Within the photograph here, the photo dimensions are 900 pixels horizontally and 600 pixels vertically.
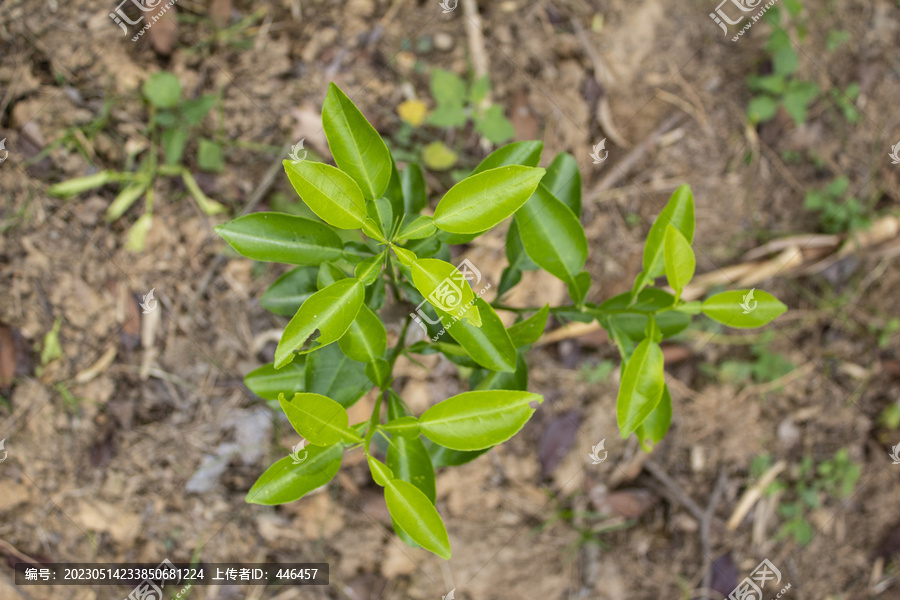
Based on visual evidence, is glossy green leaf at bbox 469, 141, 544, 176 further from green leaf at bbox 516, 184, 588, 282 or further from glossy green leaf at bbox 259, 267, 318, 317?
glossy green leaf at bbox 259, 267, 318, 317

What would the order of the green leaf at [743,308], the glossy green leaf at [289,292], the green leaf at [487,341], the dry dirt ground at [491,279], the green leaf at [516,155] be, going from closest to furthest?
the green leaf at [487,341]
the green leaf at [743,308]
the green leaf at [516,155]
the glossy green leaf at [289,292]
the dry dirt ground at [491,279]

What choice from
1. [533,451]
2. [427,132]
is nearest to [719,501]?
[533,451]

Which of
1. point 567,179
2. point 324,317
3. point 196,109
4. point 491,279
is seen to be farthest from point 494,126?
point 324,317

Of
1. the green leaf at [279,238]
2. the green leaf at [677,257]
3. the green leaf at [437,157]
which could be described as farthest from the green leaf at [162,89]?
the green leaf at [677,257]

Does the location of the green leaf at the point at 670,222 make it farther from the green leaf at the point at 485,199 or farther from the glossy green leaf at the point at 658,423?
the green leaf at the point at 485,199

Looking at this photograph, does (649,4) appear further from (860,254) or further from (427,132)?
(860,254)

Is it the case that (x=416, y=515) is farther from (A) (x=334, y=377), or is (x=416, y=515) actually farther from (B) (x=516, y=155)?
(B) (x=516, y=155)
